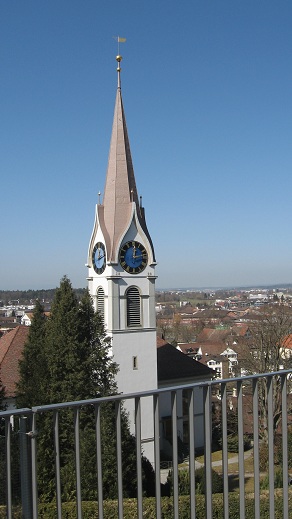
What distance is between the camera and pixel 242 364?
26.8 metres

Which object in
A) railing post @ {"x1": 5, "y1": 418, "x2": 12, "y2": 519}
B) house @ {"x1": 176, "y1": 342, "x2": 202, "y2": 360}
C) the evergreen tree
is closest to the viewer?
railing post @ {"x1": 5, "y1": 418, "x2": 12, "y2": 519}

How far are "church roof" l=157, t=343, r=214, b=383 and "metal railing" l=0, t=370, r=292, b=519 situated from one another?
25427 millimetres

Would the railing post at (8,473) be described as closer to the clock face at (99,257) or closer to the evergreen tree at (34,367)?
the evergreen tree at (34,367)

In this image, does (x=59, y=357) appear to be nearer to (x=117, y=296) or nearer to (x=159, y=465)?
(x=117, y=296)

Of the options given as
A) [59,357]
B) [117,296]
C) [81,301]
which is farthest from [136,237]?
[59,357]

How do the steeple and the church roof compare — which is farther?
the church roof

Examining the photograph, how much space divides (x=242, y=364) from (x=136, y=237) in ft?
24.6

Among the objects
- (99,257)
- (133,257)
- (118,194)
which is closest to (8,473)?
(133,257)

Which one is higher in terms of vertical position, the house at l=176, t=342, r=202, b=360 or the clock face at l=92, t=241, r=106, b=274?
the clock face at l=92, t=241, r=106, b=274

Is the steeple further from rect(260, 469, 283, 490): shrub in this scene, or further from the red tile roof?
rect(260, 469, 283, 490): shrub

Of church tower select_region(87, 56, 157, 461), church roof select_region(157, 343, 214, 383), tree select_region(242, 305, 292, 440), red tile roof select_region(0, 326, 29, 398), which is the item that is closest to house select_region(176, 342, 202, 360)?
church roof select_region(157, 343, 214, 383)

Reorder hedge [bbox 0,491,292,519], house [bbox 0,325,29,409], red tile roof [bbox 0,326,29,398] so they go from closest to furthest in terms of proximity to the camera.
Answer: hedge [bbox 0,491,292,519], house [bbox 0,325,29,409], red tile roof [bbox 0,326,29,398]

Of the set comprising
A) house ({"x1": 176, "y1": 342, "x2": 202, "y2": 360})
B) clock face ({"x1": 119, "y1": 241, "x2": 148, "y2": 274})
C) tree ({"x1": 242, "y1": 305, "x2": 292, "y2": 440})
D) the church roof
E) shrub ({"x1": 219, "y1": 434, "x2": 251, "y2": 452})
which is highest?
clock face ({"x1": 119, "y1": 241, "x2": 148, "y2": 274})

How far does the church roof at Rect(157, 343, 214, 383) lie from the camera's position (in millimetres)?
30062
